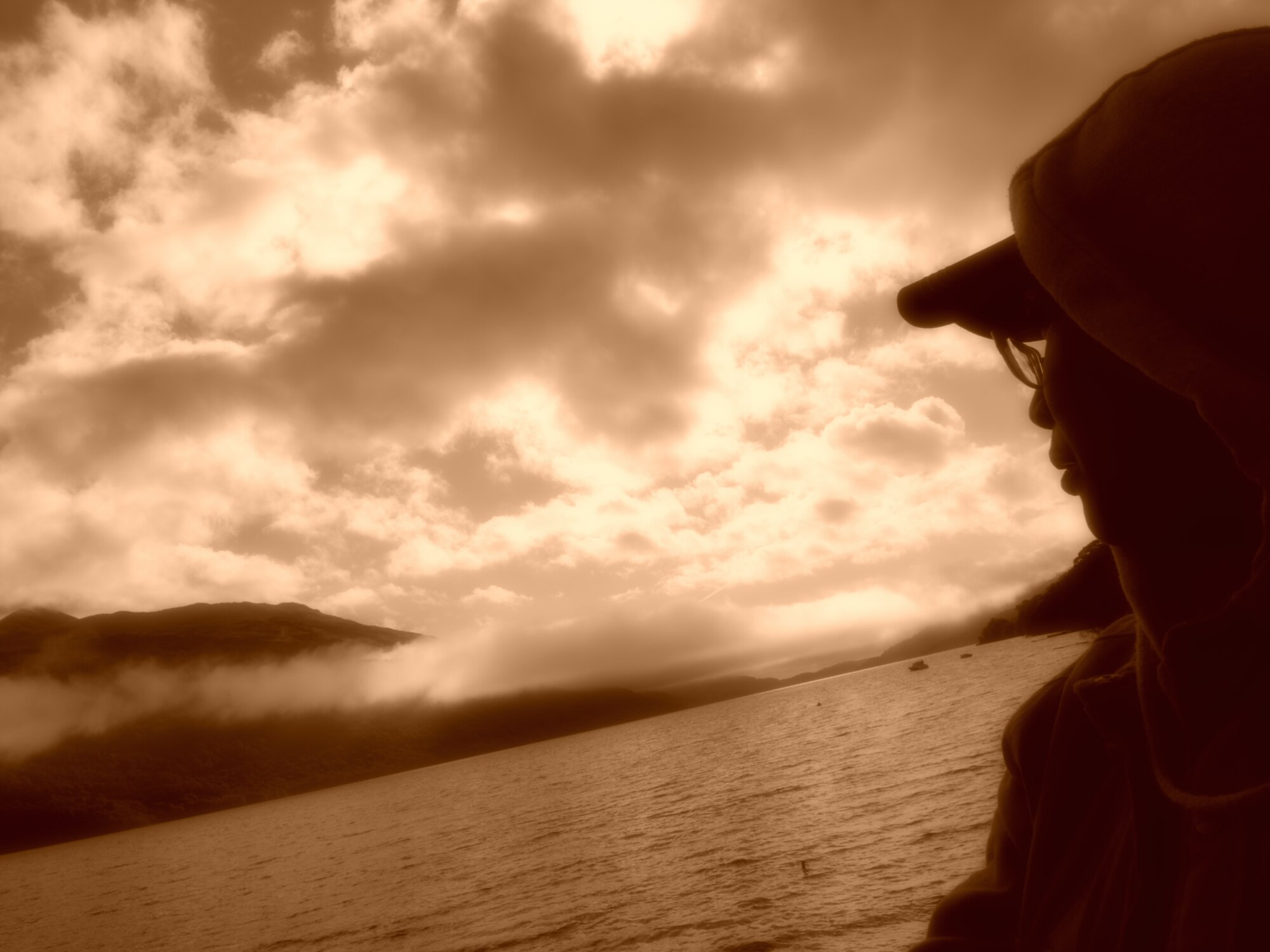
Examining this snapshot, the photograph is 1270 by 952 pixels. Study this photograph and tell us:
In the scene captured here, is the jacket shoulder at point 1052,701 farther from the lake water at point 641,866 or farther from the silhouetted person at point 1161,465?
the lake water at point 641,866

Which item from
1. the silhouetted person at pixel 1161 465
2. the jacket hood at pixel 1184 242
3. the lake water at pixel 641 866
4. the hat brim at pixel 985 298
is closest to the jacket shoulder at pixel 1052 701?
the silhouetted person at pixel 1161 465

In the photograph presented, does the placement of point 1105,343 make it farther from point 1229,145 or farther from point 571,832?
point 571,832

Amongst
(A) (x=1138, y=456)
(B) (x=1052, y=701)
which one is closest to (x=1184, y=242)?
(A) (x=1138, y=456)

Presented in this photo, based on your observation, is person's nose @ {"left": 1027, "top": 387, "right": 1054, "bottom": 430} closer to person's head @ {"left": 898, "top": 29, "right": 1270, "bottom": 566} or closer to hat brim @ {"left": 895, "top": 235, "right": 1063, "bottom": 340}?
person's head @ {"left": 898, "top": 29, "right": 1270, "bottom": 566}

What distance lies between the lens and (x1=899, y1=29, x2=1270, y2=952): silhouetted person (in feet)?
4.72

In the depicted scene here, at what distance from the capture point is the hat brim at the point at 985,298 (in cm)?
208

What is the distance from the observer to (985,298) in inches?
86.0

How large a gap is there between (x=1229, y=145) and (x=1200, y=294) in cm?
29

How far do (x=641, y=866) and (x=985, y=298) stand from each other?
43530 mm

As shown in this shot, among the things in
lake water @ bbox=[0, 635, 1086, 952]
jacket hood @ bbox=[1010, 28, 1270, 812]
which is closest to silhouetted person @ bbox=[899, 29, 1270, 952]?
jacket hood @ bbox=[1010, 28, 1270, 812]

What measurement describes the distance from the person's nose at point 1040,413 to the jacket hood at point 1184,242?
0.36m

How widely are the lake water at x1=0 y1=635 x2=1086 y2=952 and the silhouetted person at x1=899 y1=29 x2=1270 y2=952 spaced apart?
21.4 meters

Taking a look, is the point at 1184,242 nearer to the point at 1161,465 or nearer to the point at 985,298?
the point at 1161,465

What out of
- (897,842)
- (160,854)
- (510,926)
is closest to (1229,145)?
(897,842)
